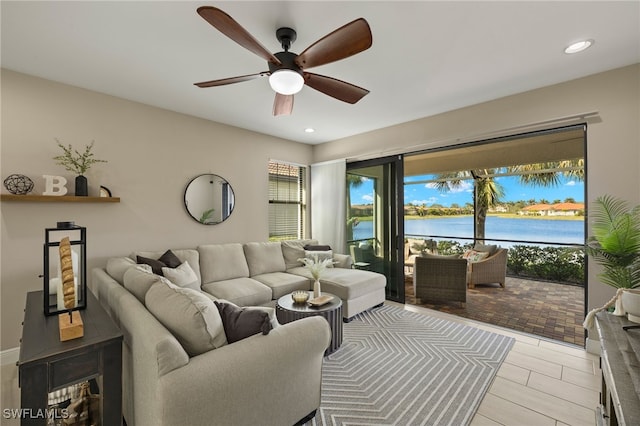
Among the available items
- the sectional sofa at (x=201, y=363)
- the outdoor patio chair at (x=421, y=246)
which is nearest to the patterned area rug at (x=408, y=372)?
the sectional sofa at (x=201, y=363)

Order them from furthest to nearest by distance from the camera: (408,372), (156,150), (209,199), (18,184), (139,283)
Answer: (209,199) < (156,150) < (18,184) < (408,372) < (139,283)

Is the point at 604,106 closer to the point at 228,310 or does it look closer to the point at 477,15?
the point at 477,15

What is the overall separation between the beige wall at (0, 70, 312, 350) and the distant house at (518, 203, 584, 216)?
638cm

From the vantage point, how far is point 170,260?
302cm

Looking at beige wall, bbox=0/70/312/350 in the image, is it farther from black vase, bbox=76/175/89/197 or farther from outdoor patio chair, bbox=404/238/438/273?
outdoor patio chair, bbox=404/238/438/273

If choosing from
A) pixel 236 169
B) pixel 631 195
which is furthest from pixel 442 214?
pixel 236 169

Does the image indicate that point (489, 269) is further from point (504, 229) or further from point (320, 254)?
point (320, 254)

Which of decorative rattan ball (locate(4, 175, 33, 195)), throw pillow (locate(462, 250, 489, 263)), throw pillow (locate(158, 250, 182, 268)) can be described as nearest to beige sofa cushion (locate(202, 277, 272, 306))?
throw pillow (locate(158, 250, 182, 268))

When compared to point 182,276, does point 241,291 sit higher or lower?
lower

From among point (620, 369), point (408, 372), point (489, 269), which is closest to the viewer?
point (620, 369)

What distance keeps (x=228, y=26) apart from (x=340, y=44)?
2.02ft

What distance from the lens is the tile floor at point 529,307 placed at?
3.20 meters

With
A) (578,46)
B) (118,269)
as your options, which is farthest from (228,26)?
(578,46)

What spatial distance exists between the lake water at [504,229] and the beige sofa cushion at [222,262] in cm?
204
